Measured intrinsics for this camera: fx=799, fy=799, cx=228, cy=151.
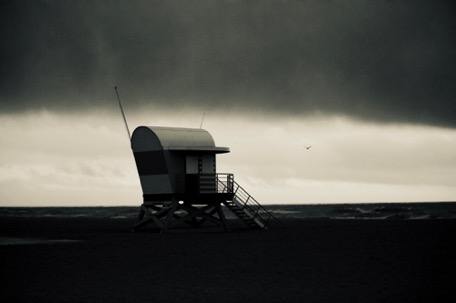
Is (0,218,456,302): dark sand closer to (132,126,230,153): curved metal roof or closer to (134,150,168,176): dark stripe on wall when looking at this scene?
(134,150,168,176): dark stripe on wall

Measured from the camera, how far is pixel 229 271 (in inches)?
1093

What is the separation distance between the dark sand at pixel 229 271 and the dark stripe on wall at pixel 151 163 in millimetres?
5966

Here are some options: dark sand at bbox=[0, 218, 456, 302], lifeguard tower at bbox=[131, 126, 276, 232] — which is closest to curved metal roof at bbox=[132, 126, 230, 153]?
lifeguard tower at bbox=[131, 126, 276, 232]

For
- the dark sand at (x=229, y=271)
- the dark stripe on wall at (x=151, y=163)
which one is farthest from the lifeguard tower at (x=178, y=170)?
the dark sand at (x=229, y=271)

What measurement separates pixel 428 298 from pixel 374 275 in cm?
517

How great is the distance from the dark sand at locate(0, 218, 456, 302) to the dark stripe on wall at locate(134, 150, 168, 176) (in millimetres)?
5966

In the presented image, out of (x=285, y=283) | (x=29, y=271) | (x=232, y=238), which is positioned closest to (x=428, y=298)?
(x=285, y=283)

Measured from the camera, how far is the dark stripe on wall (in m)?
47.2

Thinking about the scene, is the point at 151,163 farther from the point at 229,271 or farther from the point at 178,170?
the point at 229,271

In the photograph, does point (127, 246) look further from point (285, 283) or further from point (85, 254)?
point (285, 283)

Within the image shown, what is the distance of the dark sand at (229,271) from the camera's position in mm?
21797

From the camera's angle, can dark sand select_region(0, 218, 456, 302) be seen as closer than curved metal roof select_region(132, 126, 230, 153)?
Yes

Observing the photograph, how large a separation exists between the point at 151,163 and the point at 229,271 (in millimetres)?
21047

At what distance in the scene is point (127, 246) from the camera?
39281 mm
